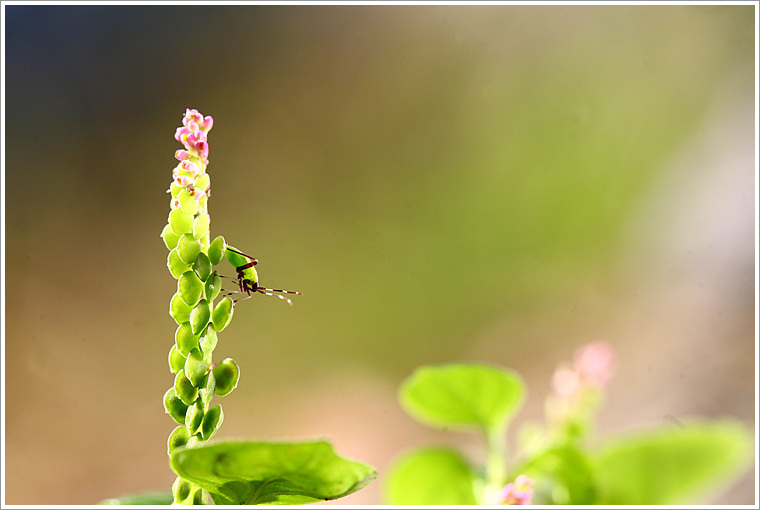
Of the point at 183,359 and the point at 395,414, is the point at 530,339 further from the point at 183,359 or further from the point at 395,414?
the point at 183,359

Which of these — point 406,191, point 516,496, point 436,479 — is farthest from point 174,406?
point 406,191

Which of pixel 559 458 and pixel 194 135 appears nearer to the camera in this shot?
pixel 194 135

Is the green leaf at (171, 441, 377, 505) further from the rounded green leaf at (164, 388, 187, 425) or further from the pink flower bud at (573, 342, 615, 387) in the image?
the pink flower bud at (573, 342, 615, 387)

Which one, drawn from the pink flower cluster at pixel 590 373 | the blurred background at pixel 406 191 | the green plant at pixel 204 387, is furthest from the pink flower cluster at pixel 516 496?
the blurred background at pixel 406 191

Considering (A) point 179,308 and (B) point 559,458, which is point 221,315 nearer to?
(A) point 179,308

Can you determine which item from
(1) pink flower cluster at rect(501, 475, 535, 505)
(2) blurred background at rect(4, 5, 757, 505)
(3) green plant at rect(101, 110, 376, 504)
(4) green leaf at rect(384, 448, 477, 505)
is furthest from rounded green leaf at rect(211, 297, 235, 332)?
(2) blurred background at rect(4, 5, 757, 505)
